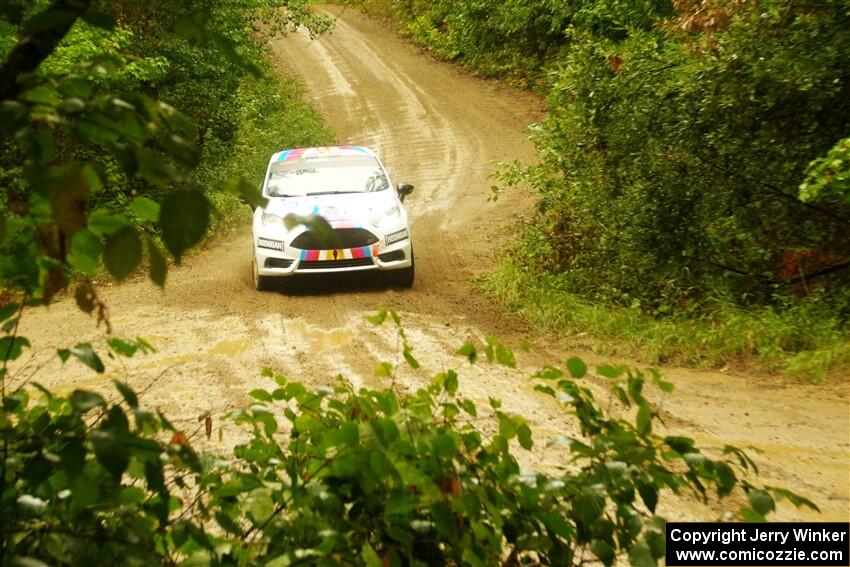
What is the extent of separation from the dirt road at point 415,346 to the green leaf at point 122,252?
54.9 inches

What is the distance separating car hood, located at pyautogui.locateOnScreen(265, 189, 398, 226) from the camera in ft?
37.4

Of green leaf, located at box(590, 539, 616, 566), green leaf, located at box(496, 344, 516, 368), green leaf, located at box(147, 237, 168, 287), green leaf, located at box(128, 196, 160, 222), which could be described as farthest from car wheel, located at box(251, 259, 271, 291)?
green leaf, located at box(147, 237, 168, 287)

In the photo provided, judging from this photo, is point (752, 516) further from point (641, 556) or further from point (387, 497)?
point (387, 497)

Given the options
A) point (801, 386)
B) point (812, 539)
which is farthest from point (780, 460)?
point (812, 539)

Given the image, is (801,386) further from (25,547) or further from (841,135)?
(25,547)

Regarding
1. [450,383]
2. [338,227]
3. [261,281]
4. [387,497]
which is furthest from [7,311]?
[261,281]

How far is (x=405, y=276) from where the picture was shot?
1194 centimetres

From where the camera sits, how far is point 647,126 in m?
10.8

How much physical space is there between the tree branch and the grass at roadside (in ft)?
26.5

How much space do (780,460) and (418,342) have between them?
420 centimetres

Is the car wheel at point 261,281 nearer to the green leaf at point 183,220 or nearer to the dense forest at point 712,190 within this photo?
the dense forest at point 712,190

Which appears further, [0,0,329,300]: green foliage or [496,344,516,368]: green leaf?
[496,344,516,368]: green leaf

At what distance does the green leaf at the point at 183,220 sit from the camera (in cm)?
160
